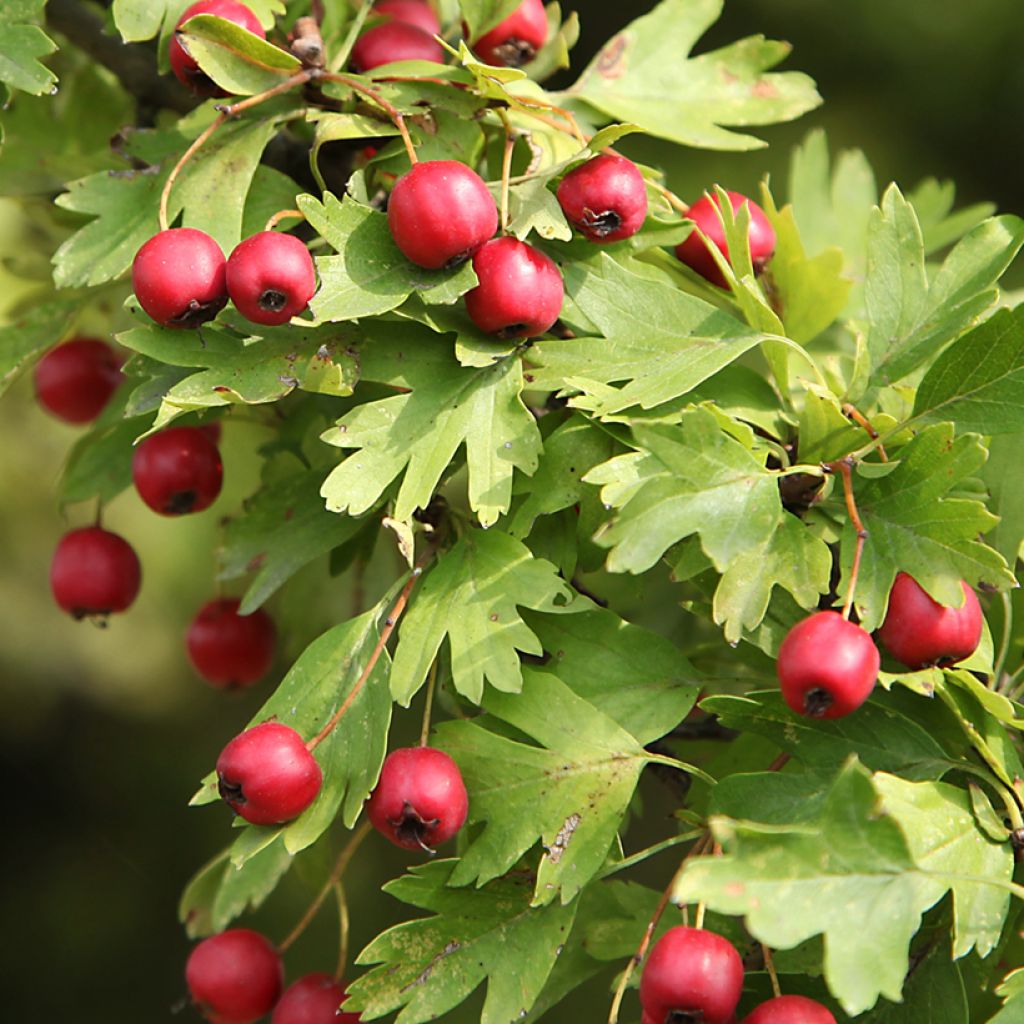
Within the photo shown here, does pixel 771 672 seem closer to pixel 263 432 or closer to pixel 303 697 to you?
pixel 303 697

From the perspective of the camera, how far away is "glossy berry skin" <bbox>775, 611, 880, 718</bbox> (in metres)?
0.74

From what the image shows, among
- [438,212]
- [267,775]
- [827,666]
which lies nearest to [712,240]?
[438,212]

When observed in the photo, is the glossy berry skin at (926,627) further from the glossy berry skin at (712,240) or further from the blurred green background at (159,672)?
the blurred green background at (159,672)

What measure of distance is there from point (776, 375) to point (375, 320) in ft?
0.93

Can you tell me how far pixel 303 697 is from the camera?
0.88 meters

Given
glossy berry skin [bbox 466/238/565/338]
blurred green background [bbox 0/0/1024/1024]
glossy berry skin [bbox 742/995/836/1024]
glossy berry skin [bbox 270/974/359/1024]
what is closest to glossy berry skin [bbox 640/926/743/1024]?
glossy berry skin [bbox 742/995/836/1024]

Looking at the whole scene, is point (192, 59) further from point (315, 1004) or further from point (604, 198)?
point (315, 1004)

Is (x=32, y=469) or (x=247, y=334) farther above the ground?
(x=247, y=334)

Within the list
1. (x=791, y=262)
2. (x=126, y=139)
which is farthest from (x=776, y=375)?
(x=126, y=139)

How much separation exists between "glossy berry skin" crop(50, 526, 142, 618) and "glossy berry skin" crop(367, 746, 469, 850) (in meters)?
0.45

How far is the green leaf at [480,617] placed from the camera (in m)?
0.83

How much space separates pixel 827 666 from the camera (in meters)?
0.73

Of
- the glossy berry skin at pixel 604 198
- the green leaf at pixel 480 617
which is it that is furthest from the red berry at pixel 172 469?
the glossy berry skin at pixel 604 198

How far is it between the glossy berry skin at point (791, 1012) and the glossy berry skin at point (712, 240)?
1.66 ft
